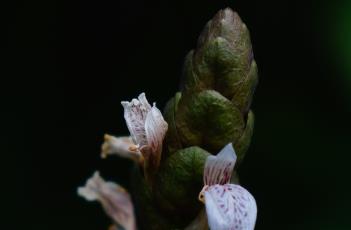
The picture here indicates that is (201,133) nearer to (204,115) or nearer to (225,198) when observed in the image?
(204,115)

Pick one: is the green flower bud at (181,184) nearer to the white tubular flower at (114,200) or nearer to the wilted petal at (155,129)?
the wilted petal at (155,129)

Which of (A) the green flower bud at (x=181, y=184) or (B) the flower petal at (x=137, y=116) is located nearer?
(A) the green flower bud at (x=181, y=184)

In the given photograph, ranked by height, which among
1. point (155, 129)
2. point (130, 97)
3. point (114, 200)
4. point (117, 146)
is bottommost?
point (130, 97)

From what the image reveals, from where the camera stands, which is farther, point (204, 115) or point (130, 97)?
point (130, 97)

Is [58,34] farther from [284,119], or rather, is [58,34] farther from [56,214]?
[284,119]

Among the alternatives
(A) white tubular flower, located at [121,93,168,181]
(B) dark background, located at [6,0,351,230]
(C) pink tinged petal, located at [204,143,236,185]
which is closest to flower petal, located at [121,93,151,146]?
(A) white tubular flower, located at [121,93,168,181]

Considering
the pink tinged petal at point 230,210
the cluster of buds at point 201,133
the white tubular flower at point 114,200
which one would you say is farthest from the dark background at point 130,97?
the pink tinged petal at point 230,210

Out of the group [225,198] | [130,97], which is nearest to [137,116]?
[225,198]
